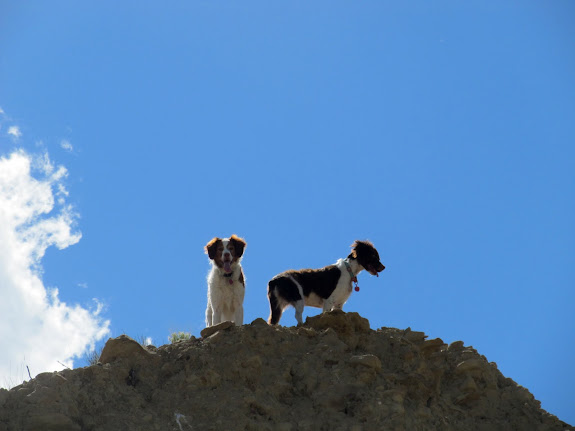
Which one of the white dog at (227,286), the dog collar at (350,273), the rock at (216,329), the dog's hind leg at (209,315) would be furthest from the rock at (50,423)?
the dog collar at (350,273)

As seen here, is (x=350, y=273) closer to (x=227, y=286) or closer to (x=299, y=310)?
(x=299, y=310)

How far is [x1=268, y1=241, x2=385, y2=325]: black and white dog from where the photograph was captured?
13.5 meters

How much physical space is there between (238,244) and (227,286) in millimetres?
806

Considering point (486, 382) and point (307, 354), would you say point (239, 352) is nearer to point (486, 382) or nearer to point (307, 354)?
point (307, 354)

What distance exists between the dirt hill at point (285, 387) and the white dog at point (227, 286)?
1.91 metres

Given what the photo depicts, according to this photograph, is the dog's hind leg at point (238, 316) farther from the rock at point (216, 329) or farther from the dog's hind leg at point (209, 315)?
the rock at point (216, 329)

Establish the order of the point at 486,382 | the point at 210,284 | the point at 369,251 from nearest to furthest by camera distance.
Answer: the point at 486,382
the point at 210,284
the point at 369,251

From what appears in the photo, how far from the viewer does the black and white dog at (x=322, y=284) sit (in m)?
13.5

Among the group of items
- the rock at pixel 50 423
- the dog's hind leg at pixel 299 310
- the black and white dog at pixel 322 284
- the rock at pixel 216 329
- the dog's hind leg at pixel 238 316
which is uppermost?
the black and white dog at pixel 322 284

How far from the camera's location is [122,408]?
7.83 m

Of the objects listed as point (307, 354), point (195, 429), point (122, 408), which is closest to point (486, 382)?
point (307, 354)

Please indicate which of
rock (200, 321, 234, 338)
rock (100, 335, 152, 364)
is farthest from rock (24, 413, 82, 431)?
rock (200, 321, 234, 338)

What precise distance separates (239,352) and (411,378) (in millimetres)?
2283

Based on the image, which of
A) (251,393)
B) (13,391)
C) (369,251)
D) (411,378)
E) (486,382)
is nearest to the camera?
(13,391)
